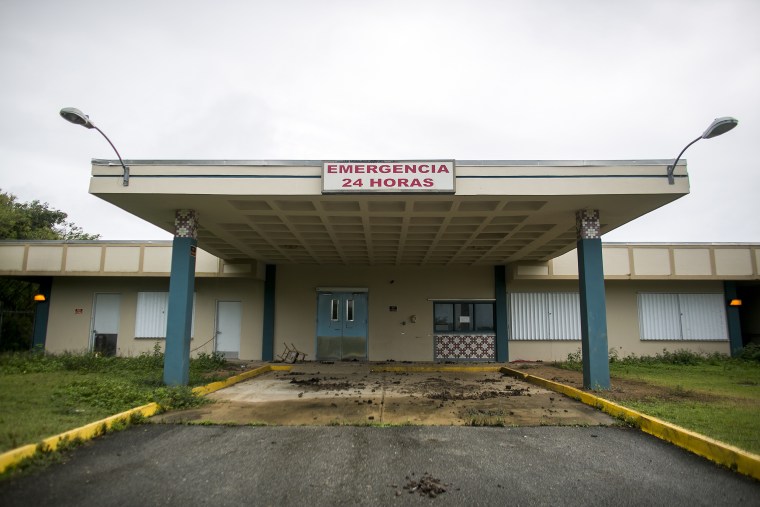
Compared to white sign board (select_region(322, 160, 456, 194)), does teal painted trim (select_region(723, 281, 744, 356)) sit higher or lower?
lower

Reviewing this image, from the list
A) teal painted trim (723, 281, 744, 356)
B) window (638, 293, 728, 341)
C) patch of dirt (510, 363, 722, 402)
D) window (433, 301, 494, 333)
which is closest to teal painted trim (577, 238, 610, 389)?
patch of dirt (510, 363, 722, 402)

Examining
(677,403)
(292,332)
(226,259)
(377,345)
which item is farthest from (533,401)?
(226,259)

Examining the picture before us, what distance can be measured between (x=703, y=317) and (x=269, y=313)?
667 inches

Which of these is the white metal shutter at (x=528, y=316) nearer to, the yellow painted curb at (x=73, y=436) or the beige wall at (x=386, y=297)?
the beige wall at (x=386, y=297)

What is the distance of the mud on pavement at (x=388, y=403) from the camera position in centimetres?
745

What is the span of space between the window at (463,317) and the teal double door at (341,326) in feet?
9.57

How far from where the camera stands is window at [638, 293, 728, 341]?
60.0ft

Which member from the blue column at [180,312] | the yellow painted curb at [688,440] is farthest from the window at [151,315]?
the yellow painted curb at [688,440]

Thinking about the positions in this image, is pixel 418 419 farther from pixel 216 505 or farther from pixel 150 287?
pixel 150 287

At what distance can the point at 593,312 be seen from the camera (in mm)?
10016

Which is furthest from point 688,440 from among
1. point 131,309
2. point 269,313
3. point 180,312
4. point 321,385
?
point 131,309

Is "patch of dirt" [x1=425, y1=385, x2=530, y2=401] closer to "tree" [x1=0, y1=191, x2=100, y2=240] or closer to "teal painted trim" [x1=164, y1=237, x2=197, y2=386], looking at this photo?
"teal painted trim" [x1=164, y1=237, x2=197, y2=386]

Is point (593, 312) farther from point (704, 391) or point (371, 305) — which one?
point (371, 305)

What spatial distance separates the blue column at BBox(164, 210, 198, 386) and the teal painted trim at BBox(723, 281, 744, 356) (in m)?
19.5
